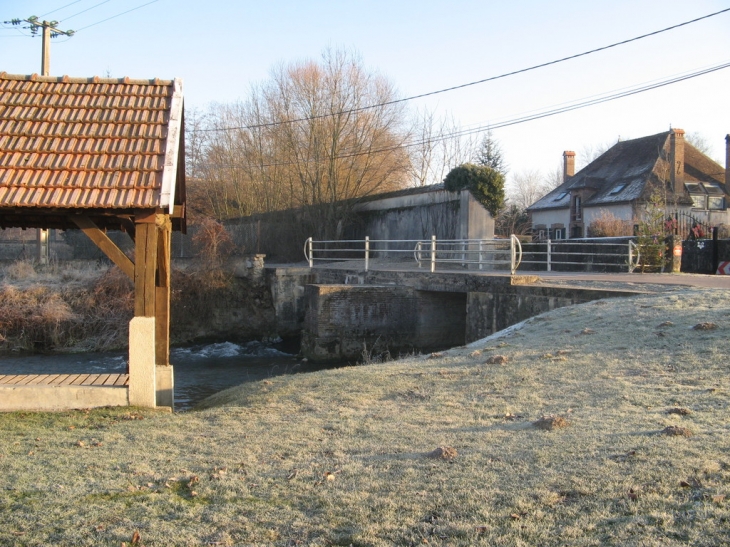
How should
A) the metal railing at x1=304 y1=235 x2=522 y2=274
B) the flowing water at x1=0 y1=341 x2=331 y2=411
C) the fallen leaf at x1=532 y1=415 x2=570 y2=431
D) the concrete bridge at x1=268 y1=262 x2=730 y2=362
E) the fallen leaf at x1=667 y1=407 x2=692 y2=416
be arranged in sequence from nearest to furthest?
the fallen leaf at x1=532 y1=415 x2=570 y2=431
the fallen leaf at x1=667 y1=407 x2=692 y2=416
the flowing water at x1=0 y1=341 x2=331 y2=411
the concrete bridge at x1=268 y1=262 x2=730 y2=362
the metal railing at x1=304 y1=235 x2=522 y2=274

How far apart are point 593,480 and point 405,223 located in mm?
24818

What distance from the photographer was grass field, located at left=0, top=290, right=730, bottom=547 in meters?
3.96

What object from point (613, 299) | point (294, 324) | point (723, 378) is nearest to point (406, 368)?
point (723, 378)

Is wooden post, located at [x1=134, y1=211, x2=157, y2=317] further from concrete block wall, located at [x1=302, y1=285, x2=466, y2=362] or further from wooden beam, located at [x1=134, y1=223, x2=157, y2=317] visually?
concrete block wall, located at [x1=302, y1=285, x2=466, y2=362]

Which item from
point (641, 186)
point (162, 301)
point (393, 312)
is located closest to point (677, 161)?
point (641, 186)

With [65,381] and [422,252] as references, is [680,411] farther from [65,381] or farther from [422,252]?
[422,252]

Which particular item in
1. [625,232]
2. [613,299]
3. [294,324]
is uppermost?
[625,232]

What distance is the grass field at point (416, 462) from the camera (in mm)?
Answer: 3961

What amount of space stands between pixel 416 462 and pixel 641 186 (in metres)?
35.2

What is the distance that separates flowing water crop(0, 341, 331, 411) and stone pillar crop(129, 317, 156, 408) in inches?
240

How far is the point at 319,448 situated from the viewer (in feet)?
19.1

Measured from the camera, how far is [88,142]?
8148mm

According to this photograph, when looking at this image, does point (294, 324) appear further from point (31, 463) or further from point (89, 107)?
point (31, 463)

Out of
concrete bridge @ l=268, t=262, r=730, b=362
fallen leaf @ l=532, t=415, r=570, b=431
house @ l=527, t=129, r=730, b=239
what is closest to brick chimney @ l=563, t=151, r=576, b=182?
house @ l=527, t=129, r=730, b=239
